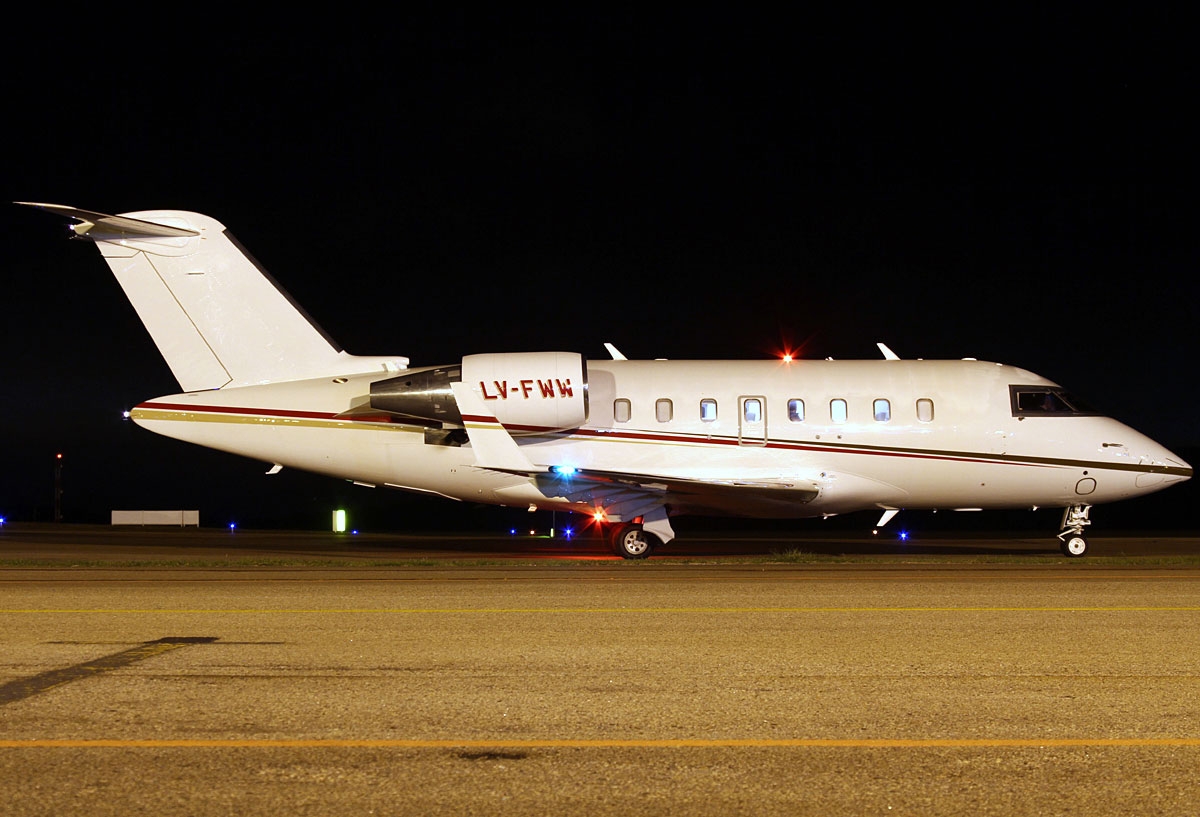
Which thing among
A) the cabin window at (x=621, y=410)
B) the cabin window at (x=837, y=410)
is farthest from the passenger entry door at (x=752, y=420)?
the cabin window at (x=621, y=410)

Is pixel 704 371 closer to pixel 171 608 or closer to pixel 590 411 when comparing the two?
pixel 590 411

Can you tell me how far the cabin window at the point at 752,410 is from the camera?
21016 millimetres

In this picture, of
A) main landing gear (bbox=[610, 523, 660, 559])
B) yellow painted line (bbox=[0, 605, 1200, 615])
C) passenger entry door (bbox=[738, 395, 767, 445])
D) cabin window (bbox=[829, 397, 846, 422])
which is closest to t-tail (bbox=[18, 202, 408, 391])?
main landing gear (bbox=[610, 523, 660, 559])

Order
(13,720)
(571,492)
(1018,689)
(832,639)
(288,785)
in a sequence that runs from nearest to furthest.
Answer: (288,785), (13,720), (1018,689), (832,639), (571,492)

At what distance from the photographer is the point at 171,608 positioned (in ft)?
38.1

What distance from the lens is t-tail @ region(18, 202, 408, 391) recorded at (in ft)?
68.4

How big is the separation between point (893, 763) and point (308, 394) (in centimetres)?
1704

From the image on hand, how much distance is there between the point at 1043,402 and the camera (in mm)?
21641

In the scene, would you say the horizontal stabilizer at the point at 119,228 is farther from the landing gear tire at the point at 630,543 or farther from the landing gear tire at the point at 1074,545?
the landing gear tire at the point at 1074,545

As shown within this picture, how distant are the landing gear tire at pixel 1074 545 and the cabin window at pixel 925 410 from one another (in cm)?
335

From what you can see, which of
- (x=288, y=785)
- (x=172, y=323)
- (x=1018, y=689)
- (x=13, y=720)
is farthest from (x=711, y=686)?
(x=172, y=323)

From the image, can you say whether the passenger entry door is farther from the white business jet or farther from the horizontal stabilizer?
the horizontal stabilizer

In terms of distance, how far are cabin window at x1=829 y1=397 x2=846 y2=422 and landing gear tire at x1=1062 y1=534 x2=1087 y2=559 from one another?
15.4 ft

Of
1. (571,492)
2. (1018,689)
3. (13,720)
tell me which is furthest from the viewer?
(571,492)
